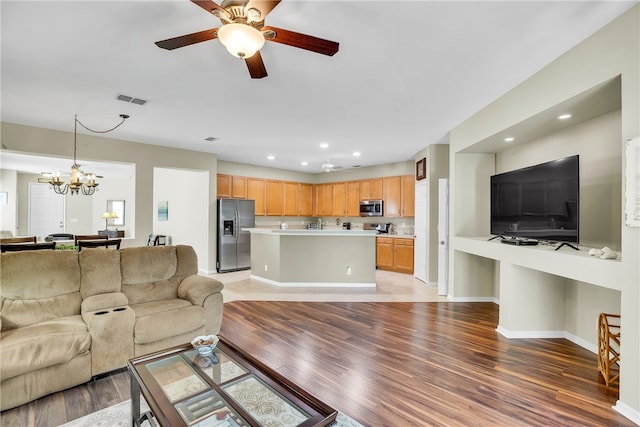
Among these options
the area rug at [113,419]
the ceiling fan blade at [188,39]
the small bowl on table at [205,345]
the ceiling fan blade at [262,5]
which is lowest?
the area rug at [113,419]

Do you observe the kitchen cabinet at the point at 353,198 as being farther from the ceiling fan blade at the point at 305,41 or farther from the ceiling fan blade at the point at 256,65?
the ceiling fan blade at the point at 305,41

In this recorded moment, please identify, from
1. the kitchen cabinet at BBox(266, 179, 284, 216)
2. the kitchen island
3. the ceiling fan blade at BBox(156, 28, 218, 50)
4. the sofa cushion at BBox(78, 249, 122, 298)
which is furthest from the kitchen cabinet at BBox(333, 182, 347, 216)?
the ceiling fan blade at BBox(156, 28, 218, 50)

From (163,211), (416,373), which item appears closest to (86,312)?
(416,373)

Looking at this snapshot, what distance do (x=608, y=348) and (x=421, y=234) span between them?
3844 mm

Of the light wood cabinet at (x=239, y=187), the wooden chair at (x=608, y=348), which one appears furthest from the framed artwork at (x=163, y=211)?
the wooden chair at (x=608, y=348)

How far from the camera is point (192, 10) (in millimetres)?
1958

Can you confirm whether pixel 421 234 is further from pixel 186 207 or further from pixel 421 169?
pixel 186 207

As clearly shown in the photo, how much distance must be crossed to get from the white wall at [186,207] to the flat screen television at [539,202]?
545 centimetres

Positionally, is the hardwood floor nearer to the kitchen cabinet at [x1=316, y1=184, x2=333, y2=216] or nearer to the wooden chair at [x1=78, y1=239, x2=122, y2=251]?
the wooden chair at [x1=78, y1=239, x2=122, y2=251]

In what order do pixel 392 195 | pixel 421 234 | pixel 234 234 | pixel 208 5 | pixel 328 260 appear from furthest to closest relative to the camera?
pixel 392 195, pixel 234 234, pixel 421 234, pixel 328 260, pixel 208 5

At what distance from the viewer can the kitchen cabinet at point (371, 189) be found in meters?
7.51

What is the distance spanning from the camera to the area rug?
6.12 ft

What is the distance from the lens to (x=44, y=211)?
8.91 metres

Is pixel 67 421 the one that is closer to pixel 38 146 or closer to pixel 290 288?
pixel 290 288
